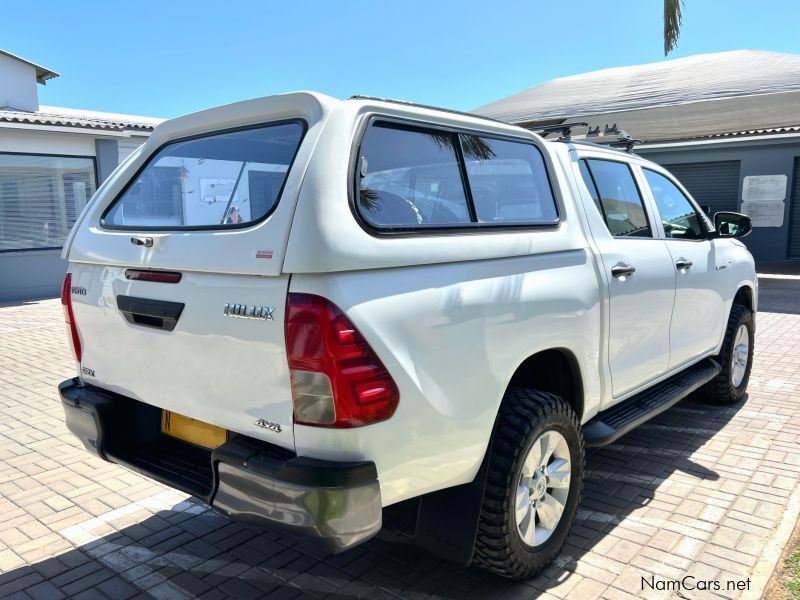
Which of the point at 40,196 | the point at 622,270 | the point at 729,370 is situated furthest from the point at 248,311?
the point at 40,196

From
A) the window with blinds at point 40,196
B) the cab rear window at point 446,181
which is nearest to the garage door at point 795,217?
the cab rear window at point 446,181

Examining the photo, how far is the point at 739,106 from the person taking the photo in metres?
14.9

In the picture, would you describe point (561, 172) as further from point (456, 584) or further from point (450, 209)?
point (456, 584)

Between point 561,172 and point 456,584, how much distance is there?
2.12 meters

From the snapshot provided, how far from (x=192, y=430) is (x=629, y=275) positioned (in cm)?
240

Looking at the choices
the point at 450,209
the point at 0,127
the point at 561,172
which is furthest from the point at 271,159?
the point at 0,127

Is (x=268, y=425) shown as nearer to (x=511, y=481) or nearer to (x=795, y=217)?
(x=511, y=481)

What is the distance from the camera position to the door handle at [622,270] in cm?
337

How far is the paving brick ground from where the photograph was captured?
2902 millimetres

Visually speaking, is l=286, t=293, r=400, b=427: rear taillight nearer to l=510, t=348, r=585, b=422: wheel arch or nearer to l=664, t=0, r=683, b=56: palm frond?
l=510, t=348, r=585, b=422: wheel arch

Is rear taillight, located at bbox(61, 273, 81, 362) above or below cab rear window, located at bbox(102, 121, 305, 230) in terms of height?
below

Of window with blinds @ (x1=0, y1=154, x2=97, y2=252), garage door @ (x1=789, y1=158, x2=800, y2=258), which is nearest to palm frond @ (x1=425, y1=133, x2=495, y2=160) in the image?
window with blinds @ (x1=0, y1=154, x2=97, y2=252)

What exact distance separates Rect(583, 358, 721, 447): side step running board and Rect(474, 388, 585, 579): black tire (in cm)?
50

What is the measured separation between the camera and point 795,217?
1558 centimetres
